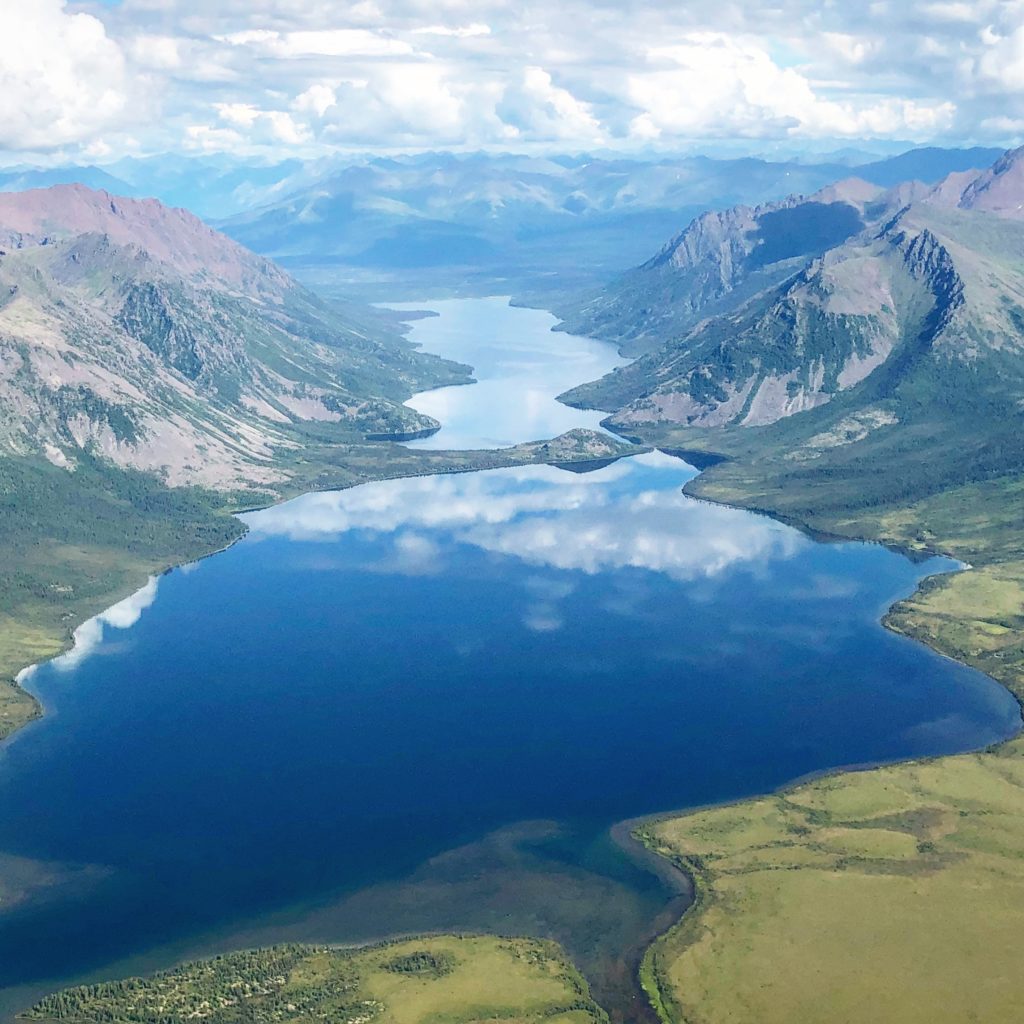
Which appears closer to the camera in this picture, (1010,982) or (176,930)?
(1010,982)

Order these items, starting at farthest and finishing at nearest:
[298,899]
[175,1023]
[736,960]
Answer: [298,899] → [736,960] → [175,1023]

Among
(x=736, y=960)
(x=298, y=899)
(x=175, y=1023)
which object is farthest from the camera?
(x=298, y=899)

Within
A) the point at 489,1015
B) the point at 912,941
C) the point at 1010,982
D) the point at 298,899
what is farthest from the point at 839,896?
the point at 298,899

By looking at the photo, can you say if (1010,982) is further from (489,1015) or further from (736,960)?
(489,1015)

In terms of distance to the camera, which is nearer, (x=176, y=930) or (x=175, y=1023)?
(x=175, y=1023)

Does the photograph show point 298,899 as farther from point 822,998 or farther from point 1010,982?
point 1010,982

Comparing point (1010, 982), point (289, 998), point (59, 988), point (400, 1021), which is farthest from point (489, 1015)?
point (1010, 982)
